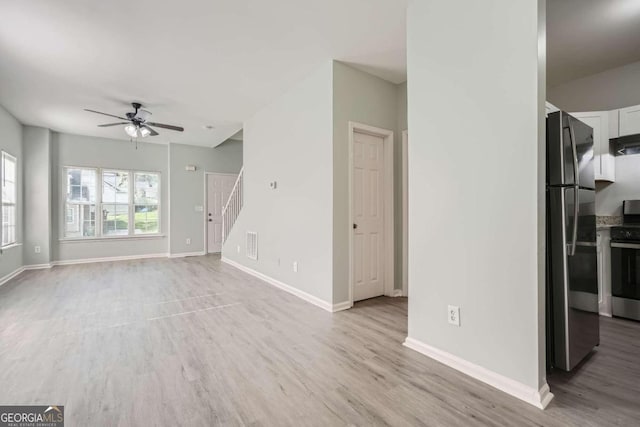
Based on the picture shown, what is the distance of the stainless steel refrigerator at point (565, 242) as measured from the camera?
1.90 metres

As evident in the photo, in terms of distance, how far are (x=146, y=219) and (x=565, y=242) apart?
787cm

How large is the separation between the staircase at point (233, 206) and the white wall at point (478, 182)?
4.40 meters

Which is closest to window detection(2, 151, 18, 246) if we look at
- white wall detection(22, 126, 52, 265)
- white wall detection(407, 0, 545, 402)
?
white wall detection(22, 126, 52, 265)

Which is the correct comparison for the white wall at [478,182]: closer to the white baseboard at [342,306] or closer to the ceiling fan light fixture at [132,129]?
the white baseboard at [342,306]

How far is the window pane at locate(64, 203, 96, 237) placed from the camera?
6383 mm

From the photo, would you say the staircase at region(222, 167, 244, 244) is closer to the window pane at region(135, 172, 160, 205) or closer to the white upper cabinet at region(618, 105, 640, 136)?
the window pane at region(135, 172, 160, 205)

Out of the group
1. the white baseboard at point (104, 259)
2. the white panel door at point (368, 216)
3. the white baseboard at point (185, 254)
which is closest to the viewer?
the white panel door at point (368, 216)

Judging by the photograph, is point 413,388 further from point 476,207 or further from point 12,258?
point 12,258

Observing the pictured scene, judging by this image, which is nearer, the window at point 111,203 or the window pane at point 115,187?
the window at point 111,203

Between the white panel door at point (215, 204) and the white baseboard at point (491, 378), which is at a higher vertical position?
the white panel door at point (215, 204)

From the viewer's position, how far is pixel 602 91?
3512 millimetres

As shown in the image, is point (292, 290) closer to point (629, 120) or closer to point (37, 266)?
point (629, 120)

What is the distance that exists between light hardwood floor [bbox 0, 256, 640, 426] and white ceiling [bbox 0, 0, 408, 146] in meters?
2.81

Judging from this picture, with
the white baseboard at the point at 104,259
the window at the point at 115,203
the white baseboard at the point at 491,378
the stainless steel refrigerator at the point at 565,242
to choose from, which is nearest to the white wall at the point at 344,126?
the white baseboard at the point at 491,378
